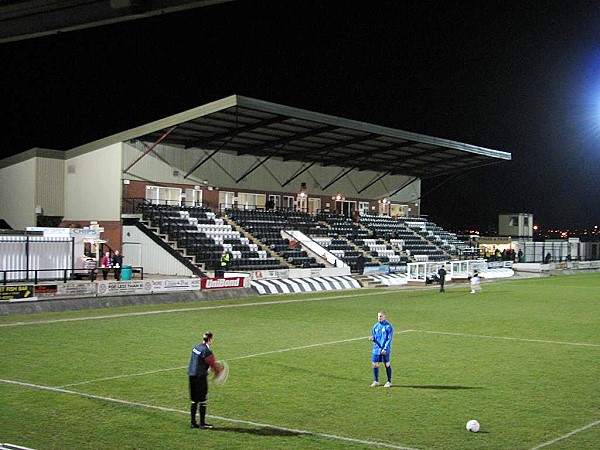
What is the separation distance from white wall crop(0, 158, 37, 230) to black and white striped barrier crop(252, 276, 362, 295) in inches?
588

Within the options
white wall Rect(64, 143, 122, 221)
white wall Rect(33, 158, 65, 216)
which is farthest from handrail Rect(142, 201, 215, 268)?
white wall Rect(33, 158, 65, 216)

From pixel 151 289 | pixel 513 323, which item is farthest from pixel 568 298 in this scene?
pixel 151 289

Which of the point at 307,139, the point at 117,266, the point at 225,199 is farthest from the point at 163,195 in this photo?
the point at 117,266

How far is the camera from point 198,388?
12.1 m

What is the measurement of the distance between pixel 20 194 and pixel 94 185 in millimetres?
4455

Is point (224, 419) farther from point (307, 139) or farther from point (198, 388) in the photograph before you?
point (307, 139)

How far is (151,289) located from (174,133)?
15.6m

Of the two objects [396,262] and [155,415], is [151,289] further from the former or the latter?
[396,262]

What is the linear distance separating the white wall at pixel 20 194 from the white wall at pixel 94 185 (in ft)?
7.95

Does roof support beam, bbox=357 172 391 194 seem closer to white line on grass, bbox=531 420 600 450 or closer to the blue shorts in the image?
the blue shorts

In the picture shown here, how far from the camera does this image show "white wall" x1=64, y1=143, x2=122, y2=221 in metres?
45.3

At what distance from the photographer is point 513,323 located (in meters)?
28.0

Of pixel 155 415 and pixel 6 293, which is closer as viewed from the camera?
pixel 155 415

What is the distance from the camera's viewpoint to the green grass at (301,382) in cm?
1188
